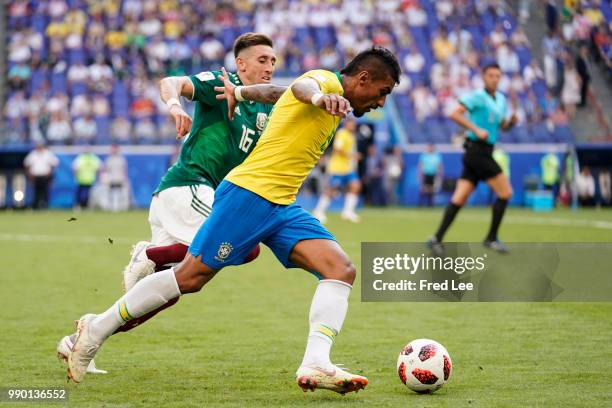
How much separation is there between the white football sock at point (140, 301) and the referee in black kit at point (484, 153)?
825 cm

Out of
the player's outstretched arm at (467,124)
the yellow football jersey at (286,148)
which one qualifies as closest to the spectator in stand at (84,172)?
the player's outstretched arm at (467,124)

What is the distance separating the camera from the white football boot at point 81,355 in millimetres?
6205

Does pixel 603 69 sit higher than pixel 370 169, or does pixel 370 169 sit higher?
pixel 603 69

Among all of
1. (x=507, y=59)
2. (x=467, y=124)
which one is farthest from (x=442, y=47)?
(x=467, y=124)

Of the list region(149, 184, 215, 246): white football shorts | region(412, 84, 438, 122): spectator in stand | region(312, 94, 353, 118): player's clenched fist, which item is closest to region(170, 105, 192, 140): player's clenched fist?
region(149, 184, 215, 246): white football shorts

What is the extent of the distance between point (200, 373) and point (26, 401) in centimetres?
132

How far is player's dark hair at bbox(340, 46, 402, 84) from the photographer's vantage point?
5863mm

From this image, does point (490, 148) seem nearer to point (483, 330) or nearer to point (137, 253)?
point (483, 330)

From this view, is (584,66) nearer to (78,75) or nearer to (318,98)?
(78,75)

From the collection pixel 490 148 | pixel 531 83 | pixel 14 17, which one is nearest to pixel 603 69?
pixel 531 83

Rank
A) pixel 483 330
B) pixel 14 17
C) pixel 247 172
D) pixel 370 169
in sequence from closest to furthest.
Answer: pixel 247 172 → pixel 483 330 → pixel 370 169 → pixel 14 17

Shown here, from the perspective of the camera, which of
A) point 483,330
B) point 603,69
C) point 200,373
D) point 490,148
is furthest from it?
point 603,69

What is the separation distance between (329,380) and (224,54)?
2979 centimetres

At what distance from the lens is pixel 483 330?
8570mm
